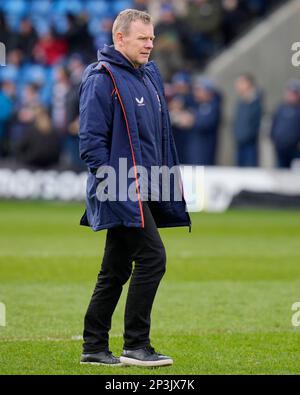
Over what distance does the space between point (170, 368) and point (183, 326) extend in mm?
1940

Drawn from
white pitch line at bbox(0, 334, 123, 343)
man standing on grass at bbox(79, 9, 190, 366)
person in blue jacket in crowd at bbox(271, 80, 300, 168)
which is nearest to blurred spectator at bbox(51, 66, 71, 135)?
person in blue jacket in crowd at bbox(271, 80, 300, 168)

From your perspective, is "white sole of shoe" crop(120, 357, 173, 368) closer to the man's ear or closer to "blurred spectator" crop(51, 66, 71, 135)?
the man's ear

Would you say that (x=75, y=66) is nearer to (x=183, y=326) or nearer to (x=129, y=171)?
(x=183, y=326)

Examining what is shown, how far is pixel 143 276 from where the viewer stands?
7.38 m

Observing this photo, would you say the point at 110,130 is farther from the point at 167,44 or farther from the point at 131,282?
the point at 167,44

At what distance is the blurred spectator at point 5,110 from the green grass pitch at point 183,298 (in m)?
6.86

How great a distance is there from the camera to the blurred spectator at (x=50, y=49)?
27.3 metres

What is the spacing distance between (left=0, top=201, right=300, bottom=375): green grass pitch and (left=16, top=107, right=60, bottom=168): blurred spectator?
5087 millimetres

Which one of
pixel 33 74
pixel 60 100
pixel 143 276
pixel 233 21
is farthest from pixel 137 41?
pixel 33 74

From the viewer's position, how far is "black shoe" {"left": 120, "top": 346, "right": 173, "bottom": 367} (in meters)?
7.37

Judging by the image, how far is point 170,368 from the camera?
7363 millimetres

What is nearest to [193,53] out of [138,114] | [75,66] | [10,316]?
[75,66]

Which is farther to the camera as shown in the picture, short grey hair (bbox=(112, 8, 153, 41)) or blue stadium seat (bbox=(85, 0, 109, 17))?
blue stadium seat (bbox=(85, 0, 109, 17))

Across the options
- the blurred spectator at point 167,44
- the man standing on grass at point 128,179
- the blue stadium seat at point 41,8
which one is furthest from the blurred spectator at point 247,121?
the man standing on grass at point 128,179
